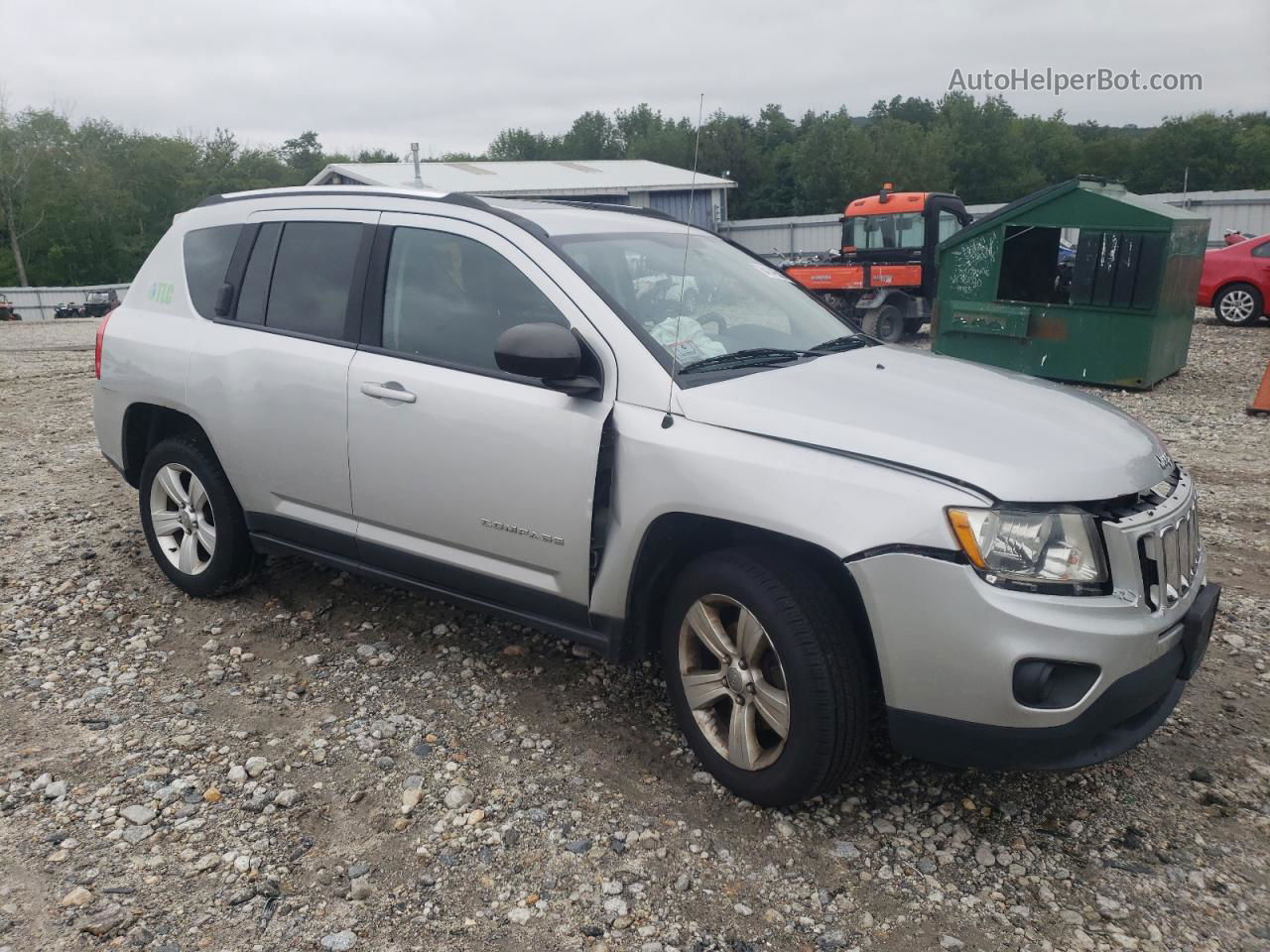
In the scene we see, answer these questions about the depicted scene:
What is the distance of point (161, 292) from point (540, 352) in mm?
2688

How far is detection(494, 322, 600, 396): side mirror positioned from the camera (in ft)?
10.2

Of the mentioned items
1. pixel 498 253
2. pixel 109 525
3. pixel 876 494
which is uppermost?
pixel 498 253

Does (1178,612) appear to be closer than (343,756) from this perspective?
Yes

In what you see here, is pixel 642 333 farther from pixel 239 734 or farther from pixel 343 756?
pixel 239 734

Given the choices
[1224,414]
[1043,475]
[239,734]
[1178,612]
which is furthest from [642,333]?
[1224,414]

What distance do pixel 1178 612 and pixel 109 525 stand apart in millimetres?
5719

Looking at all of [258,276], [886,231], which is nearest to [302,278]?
[258,276]

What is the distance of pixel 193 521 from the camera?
15.6ft

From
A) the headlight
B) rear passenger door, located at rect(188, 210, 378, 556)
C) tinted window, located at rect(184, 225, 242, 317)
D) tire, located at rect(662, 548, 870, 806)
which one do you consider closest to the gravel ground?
tire, located at rect(662, 548, 870, 806)

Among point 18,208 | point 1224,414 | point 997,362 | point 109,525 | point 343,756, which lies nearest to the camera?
point 343,756

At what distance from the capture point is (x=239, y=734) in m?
3.67

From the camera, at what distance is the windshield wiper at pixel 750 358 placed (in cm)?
331

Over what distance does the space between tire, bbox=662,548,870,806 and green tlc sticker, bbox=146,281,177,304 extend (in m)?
3.09

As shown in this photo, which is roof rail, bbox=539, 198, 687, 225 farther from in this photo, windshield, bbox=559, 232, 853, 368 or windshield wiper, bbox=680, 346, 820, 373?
windshield wiper, bbox=680, 346, 820, 373
